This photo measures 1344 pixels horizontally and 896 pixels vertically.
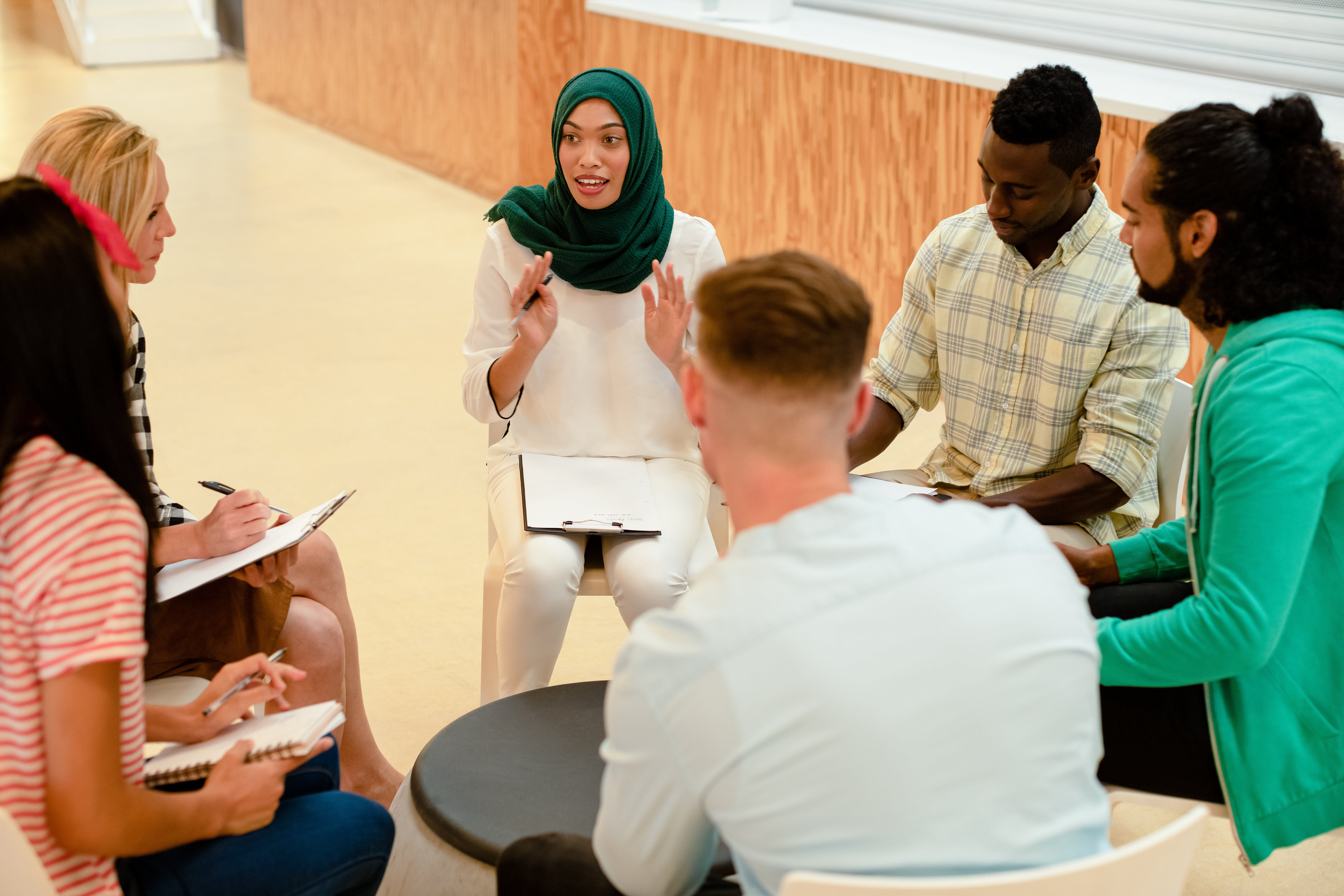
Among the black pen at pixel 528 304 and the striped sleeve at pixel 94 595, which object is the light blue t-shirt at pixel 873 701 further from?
the black pen at pixel 528 304

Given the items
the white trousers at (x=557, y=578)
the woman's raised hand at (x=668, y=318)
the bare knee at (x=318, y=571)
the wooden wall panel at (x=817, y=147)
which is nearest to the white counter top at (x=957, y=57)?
the wooden wall panel at (x=817, y=147)

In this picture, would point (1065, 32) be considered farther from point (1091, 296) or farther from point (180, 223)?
point (180, 223)

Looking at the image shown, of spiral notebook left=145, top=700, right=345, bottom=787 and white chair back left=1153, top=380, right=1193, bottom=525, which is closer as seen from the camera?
spiral notebook left=145, top=700, right=345, bottom=787

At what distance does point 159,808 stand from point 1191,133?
1508 millimetres

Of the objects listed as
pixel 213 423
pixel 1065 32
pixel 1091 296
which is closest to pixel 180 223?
pixel 213 423

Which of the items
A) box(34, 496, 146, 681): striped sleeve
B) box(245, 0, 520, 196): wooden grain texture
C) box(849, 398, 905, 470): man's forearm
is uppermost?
box(34, 496, 146, 681): striped sleeve

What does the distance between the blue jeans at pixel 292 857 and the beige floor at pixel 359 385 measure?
3.18 ft

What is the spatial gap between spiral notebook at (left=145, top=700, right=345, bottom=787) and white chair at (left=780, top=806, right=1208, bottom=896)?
0.68m

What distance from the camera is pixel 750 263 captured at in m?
1.24

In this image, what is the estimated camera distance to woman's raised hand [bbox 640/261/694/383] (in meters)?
2.48

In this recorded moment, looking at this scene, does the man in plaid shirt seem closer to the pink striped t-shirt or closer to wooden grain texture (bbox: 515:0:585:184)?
the pink striped t-shirt

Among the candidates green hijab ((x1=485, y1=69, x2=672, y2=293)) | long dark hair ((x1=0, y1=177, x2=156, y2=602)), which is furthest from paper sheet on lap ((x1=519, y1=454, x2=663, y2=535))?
long dark hair ((x1=0, y1=177, x2=156, y2=602))

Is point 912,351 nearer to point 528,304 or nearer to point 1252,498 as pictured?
point 528,304

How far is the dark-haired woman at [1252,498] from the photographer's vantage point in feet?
5.24
